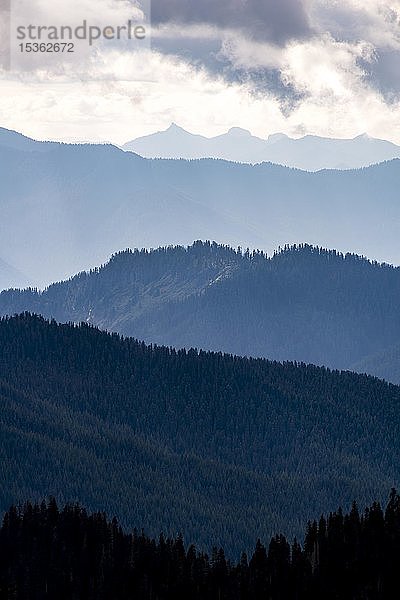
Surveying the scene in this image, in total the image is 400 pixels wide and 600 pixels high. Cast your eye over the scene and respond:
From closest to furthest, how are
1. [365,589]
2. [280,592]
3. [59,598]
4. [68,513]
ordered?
[365,589]
[280,592]
[59,598]
[68,513]

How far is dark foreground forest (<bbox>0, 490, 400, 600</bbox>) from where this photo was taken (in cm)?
12294

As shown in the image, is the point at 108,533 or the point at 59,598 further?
the point at 108,533

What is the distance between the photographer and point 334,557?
12938 cm

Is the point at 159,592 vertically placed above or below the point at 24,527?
below

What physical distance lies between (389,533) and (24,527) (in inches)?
1804

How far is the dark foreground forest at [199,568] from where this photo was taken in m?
123

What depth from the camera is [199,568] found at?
133 m

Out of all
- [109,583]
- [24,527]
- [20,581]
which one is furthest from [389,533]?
[24,527]

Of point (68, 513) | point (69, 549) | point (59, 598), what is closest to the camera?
point (59, 598)

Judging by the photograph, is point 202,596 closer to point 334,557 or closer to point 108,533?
point 334,557

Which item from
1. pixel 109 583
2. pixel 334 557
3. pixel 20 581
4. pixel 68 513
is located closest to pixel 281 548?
pixel 334 557

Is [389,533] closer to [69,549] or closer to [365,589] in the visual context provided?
[365,589]

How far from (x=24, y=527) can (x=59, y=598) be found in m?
26.1

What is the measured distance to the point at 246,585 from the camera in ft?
414
